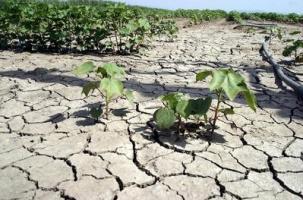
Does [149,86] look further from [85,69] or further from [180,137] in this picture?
[180,137]

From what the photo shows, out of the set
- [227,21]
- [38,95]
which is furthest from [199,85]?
[227,21]

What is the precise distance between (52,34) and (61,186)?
4243mm

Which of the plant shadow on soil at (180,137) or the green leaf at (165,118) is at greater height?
the green leaf at (165,118)

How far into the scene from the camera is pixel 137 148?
2.78 m

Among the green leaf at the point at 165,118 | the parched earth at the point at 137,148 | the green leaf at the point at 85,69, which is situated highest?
the green leaf at the point at 85,69

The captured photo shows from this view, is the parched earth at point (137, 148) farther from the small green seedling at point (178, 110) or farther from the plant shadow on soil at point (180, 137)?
the small green seedling at point (178, 110)

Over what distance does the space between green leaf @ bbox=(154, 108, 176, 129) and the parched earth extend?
14 centimetres

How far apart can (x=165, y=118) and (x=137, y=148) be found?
306 millimetres

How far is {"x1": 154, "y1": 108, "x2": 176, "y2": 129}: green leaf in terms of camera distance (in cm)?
280

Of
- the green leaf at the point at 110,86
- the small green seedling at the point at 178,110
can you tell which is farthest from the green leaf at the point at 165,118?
the green leaf at the point at 110,86

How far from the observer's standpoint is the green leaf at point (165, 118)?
110 inches

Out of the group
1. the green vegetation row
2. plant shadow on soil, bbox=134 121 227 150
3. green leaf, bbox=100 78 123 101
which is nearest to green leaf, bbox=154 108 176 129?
plant shadow on soil, bbox=134 121 227 150

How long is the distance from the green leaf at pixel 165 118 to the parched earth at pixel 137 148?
0.47ft

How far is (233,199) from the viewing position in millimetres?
2217
